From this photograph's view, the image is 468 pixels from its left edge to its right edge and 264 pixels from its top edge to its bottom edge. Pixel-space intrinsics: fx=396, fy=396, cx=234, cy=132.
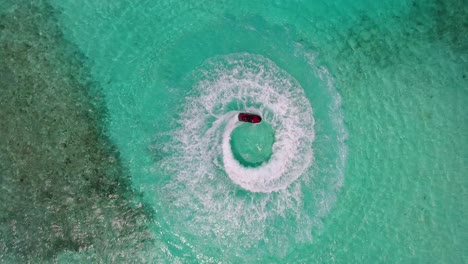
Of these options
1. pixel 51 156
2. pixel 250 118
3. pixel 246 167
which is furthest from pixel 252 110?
pixel 51 156

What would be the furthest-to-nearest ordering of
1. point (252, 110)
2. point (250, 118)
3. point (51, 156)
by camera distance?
1. point (252, 110)
2. point (51, 156)
3. point (250, 118)

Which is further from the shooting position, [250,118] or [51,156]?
[51,156]

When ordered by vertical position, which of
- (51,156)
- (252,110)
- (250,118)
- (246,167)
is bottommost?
(51,156)

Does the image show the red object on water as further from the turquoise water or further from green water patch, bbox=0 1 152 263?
green water patch, bbox=0 1 152 263

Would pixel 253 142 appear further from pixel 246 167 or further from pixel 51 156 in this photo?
pixel 51 156

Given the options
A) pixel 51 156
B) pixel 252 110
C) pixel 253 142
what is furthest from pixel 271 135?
pixel 51 156

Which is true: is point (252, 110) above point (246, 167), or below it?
above

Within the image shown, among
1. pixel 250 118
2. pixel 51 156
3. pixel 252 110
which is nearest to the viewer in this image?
pixel 250 118

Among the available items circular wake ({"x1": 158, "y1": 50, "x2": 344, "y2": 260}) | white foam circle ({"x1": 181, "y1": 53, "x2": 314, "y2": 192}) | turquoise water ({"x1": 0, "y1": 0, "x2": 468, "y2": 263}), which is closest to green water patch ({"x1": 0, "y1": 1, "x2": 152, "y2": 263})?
turquoise water ({"x1": 0, "y1": 0, "x2": 468, "y2": 263})

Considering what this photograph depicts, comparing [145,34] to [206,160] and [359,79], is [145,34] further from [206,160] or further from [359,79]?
[359,79]
